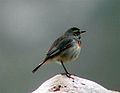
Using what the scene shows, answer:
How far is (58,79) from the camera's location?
11.8m

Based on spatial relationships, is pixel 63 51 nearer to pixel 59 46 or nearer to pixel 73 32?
pixel 59 46

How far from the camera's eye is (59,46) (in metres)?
13.7

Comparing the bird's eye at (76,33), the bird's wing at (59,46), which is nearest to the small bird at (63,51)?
the bird's wing at (59,46)

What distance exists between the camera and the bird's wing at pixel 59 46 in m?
13.6

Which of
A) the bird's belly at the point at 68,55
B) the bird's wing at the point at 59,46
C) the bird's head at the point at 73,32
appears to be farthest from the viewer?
the bird's head at the point at 73,32

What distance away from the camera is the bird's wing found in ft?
44.5

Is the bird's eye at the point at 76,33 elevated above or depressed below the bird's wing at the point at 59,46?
below

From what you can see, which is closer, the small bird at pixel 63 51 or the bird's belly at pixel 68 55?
the small bird at pixel 63 51

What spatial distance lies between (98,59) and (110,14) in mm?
11949

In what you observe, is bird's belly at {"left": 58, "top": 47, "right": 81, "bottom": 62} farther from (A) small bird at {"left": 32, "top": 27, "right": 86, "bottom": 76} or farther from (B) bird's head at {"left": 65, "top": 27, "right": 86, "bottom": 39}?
(B) bird's head at {"left": 65, "top": 27, "right": 86, "bottom": 39}

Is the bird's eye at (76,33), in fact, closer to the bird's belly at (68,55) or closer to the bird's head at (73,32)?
the bird's head at (73,32)

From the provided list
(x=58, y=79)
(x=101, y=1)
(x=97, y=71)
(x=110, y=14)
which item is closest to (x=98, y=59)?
(x=97, y=71)

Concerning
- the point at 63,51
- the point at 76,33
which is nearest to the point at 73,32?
the point at 76,33

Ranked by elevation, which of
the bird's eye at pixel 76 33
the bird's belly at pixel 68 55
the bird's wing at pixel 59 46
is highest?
the bird's wing at pixel 59 46
